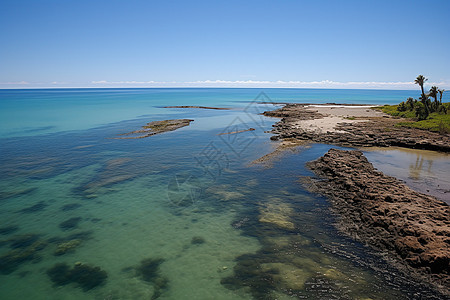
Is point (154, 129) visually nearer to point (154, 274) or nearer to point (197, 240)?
point (197, 240)

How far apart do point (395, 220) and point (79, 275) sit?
13461 mm

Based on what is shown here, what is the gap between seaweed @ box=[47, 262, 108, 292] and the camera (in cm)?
896

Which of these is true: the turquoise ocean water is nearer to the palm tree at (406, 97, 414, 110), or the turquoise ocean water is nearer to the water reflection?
the water reflection

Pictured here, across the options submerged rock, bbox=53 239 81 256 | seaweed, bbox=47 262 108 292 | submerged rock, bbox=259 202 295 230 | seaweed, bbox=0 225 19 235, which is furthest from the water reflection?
seaweed, bbox=0 225 19 235

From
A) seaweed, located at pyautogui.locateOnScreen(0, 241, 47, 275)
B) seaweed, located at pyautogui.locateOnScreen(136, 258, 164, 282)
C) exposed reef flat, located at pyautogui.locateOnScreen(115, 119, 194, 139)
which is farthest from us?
exposed reef flat, located at pyautogui.locateOnScreen(115, 119, 194, 139)

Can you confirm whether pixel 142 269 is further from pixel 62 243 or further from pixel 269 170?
pixel 269 170

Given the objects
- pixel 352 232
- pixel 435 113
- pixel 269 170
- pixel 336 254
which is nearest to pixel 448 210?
pixel 352 232

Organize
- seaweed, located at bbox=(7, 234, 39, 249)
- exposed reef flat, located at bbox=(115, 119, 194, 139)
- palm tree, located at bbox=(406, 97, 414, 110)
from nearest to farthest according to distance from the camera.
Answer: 1. seaweed, located at bbox=(7, 234, 39, 249)
2. exposed reef flat, located at bbox=(115, 119, 194, 139)
3. palm tree, located at bbox=(406, 97, 414, 110)

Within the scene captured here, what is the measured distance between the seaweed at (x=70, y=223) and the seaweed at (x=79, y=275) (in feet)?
9.75

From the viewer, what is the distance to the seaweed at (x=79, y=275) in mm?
8961

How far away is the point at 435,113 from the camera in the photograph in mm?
39812

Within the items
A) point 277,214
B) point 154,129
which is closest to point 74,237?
point 277,214

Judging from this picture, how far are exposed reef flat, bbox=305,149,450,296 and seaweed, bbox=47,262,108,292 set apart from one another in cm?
1080

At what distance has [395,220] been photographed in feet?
36.3
